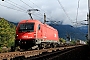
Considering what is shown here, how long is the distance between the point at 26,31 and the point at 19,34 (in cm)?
78

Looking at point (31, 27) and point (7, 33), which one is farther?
point (7, 33)

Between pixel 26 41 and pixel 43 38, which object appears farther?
pixel 43 38

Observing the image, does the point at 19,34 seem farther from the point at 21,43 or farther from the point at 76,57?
the point at 76,57

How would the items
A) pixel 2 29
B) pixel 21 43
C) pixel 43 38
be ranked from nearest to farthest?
pixel 21 43 → pixel 43 38 → pixel 2 29

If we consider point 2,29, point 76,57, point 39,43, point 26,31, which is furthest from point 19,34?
point 2,29

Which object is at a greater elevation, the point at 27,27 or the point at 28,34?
the point at 27,27

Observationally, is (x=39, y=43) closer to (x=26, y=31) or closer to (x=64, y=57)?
(x=26, y=31)

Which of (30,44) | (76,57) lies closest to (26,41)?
(30,44)

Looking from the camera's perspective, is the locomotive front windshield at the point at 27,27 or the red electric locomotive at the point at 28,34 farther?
the locomotive front windshield at the point at 27,27

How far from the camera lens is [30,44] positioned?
2239cm

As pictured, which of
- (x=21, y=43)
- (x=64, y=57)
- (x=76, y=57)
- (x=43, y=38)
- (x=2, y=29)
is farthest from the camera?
(x=2, y=29)

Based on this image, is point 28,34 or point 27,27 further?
point 27,27

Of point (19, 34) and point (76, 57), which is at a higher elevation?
point (19, 34)

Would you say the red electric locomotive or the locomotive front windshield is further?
the locomotive front windshield
